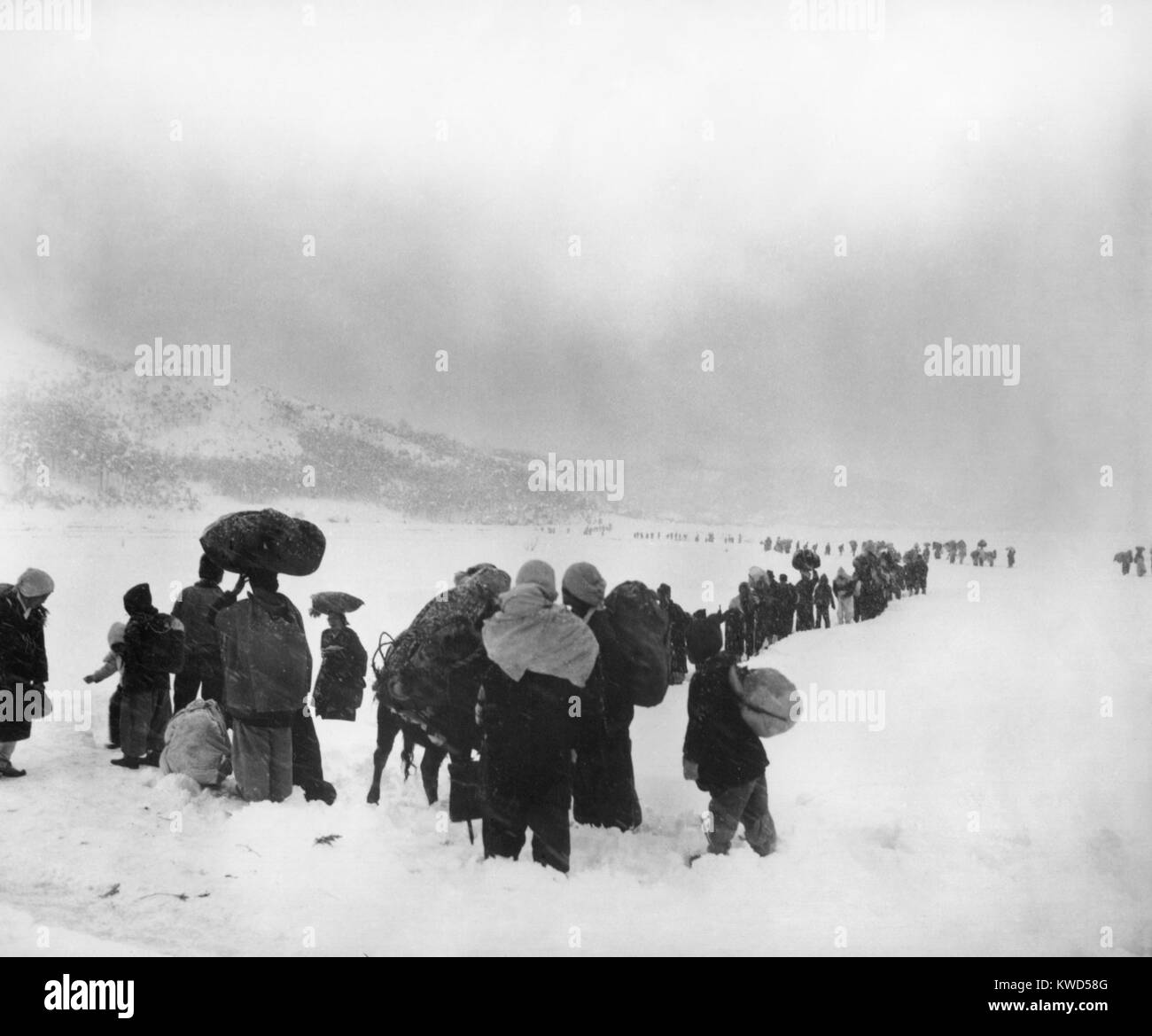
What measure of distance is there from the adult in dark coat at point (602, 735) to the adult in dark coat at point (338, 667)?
1361 mm

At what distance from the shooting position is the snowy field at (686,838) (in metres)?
4.21

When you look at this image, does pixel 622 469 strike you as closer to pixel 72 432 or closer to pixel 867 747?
pixel 867 747

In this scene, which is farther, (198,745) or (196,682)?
(196,682)

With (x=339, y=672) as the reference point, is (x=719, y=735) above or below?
below

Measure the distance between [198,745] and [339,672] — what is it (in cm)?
80

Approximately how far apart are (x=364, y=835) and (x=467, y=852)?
0.67 meters

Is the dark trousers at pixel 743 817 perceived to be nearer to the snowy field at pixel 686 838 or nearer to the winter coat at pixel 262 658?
the snowy field at pixel 686 838

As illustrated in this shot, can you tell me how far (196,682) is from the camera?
4.86 m

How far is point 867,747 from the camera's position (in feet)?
15.5

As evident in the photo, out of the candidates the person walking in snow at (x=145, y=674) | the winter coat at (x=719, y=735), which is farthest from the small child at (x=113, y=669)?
the winter coat at (x=719, y=735)

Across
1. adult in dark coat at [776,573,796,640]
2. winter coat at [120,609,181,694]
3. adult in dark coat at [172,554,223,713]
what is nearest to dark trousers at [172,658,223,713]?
adult in dark coat at [172,554,223,713]

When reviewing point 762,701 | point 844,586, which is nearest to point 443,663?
point 762,701

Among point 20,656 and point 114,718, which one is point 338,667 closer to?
point 114,718

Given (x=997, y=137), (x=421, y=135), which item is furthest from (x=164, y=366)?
(x=997, y=137)
